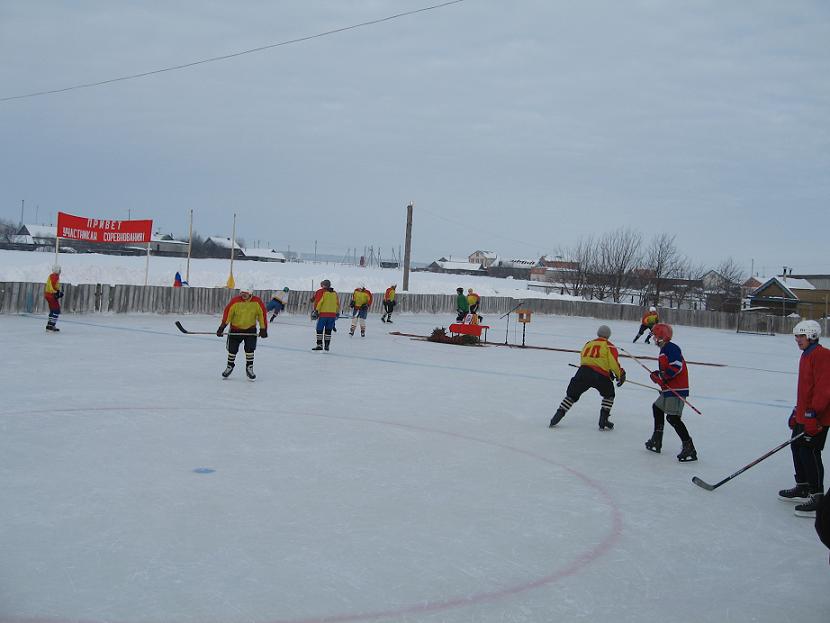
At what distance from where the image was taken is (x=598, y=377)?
9.19 meters

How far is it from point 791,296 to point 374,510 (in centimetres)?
6351

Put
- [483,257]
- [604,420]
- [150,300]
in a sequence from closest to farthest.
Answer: [604,420]
[150,300]
[483,257]

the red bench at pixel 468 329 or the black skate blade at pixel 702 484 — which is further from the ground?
the red bench at pixel 468 329

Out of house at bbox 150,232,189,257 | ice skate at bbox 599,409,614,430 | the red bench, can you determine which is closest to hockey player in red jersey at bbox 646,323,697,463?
ice skate at bbox 599,409,614,430

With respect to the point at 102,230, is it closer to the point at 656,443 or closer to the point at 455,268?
the point at 656,443

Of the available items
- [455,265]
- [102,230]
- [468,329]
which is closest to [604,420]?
[468,329]

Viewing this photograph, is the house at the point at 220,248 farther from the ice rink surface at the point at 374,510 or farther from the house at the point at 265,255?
the ice rink surface at the point at 374,510

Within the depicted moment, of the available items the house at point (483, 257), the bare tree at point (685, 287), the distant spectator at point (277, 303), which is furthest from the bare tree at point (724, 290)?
the house at point (483, 257)

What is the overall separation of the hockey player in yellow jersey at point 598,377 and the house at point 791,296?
48754mm

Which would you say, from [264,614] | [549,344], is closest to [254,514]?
[264,614]

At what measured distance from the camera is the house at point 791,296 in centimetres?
5772

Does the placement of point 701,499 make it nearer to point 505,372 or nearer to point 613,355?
point 613,355

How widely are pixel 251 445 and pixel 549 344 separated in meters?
16.3

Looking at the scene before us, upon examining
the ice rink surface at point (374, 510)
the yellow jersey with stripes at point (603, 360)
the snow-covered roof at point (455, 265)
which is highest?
the snow-covered roof at point (455, 265)
